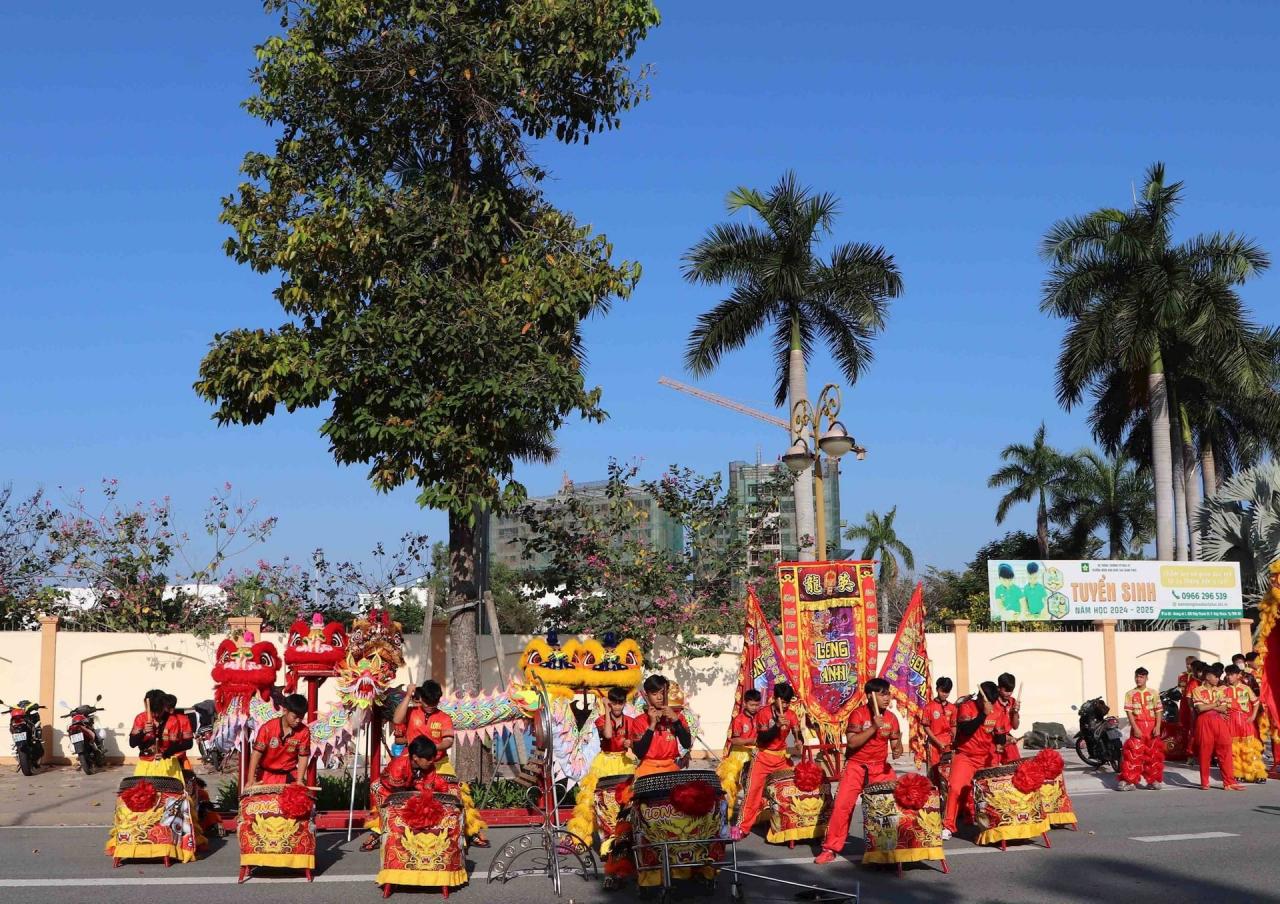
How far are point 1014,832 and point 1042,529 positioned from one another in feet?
122

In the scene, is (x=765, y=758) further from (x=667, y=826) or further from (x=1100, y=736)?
(x=1100, y=736)

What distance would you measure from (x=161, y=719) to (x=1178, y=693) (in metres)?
15.2

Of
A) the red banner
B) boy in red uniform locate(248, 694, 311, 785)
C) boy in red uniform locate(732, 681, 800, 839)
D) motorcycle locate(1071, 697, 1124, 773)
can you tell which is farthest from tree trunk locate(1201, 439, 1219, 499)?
boy in red uniform locate(248, 694, 311, 785)

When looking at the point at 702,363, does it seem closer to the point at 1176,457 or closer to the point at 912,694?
Answer: the point at 912,694

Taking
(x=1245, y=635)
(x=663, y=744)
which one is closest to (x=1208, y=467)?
(x=1245, y=635)

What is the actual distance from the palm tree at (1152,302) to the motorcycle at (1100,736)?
13.3 m

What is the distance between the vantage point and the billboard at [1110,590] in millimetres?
24234

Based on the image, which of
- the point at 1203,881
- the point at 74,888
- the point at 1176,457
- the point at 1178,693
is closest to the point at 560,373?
the point at 74,888

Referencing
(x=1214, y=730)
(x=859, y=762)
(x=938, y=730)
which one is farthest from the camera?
(x=1214, y=730)

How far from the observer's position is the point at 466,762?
16.3 m

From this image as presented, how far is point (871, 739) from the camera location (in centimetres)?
1115

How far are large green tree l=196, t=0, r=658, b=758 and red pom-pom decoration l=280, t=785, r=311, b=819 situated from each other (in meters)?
4.64

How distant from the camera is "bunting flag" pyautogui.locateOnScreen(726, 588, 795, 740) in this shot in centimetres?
1579

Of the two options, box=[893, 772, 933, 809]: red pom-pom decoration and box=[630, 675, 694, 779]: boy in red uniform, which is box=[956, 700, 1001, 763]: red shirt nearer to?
box=[893, 772, 933, 809]: red pom-pom decoration
